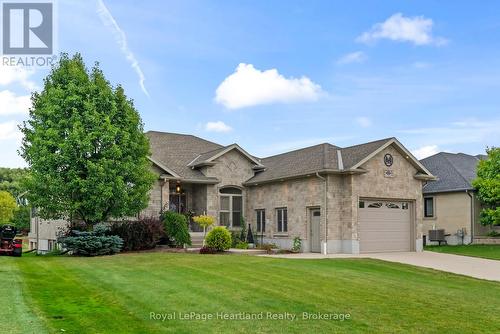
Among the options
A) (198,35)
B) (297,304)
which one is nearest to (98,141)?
(198,35)

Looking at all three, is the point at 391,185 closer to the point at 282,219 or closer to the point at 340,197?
the point at 340,197

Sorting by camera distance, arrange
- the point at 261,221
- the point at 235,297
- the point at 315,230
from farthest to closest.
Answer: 1. the point at 261,221
2. the point at 315,230
3. the point at 235,297

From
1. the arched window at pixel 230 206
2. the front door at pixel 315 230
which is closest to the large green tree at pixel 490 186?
the front door at pixel 315 230

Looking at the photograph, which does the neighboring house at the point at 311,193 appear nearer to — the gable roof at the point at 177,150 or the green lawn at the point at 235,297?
the gable roof at the point at 177,150

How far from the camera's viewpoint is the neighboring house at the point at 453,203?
31.7m

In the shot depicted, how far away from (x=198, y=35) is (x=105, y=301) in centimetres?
1433

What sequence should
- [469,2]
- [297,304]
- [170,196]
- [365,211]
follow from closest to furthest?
[297,304] < [469,2] < [365,211] < [170,196]

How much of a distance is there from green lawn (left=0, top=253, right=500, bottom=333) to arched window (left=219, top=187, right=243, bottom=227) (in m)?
11.2

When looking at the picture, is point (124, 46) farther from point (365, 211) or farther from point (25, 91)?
point (365, 211)

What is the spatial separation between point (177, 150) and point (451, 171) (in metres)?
18.4

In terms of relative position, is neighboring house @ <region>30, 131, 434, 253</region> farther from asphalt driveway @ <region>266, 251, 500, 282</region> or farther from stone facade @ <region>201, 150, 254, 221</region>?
asphalt driveway @ <region>266, 251, 500, 282</region>

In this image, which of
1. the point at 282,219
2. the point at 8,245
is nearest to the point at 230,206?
the point at 282,219

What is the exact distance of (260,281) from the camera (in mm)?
13000

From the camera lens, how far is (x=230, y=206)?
29.0 m
